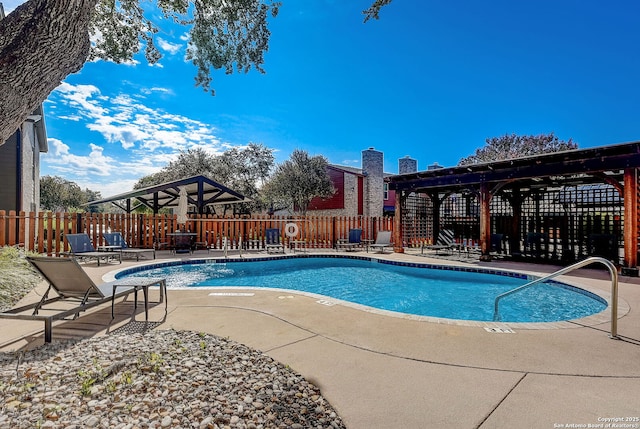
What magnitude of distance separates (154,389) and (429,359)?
214 cm

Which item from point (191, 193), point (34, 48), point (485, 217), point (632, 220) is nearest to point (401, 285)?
point (485, 217)

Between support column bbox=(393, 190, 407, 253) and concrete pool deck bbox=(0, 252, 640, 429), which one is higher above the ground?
support column bbox=(393, 190, 407, 253)

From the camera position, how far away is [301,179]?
79.9ft

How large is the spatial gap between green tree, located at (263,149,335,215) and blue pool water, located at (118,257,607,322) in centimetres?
1358

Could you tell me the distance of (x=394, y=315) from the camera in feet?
13.9

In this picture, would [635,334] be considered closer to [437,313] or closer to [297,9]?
[437,313]

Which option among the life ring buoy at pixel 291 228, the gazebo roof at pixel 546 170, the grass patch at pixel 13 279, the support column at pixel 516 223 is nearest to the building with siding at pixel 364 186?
the gazebo roof at pixel 546 170

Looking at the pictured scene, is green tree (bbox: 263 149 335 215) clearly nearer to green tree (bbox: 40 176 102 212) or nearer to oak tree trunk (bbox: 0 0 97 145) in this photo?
oak tree trunk (bbox: 0 0 97 145)

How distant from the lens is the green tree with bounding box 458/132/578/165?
28.9 metres

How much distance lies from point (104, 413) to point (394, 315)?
3229 mm

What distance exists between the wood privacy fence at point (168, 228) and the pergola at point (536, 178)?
2708 millimetres

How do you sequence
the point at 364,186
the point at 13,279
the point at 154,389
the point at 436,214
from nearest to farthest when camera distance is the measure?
the point at 154,389
the point at 13,279
the point at 436,214
the point at 364,186

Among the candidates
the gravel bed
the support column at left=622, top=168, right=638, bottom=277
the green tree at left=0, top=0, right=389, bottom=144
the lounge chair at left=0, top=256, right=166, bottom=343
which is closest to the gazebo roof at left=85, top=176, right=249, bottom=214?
the green tree at left=0, top=0, right=389, bottom=144

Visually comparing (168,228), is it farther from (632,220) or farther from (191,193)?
(632,220)
